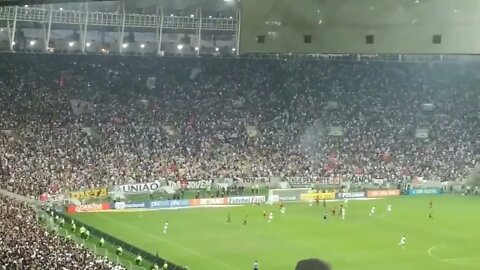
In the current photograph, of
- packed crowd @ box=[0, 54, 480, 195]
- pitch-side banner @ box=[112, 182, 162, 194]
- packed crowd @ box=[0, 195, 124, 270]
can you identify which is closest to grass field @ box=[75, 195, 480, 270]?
pitch-side banner @ box=[112, 182, 162, 194]

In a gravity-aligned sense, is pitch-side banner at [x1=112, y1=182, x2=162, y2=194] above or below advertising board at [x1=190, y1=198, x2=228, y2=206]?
above

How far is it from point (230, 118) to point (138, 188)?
1643cm

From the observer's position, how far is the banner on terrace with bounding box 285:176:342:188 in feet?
194

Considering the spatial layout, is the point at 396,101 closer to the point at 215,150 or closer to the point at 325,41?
the point at 215,150

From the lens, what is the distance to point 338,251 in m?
38.2

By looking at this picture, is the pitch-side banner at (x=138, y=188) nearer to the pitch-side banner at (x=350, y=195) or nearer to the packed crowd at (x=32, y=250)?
the pitch-side banner at (x=350, y=195)

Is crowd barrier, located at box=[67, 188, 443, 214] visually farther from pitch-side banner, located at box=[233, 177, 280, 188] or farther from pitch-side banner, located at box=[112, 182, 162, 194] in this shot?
pitch-side banner, located at box=[233, 177, 280, 188]

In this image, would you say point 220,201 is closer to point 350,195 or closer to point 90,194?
point 90,194

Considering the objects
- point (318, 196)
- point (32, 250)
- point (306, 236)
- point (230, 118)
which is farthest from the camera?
point (230, 118)

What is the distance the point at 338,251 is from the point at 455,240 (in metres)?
7.99

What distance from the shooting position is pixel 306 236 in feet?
137

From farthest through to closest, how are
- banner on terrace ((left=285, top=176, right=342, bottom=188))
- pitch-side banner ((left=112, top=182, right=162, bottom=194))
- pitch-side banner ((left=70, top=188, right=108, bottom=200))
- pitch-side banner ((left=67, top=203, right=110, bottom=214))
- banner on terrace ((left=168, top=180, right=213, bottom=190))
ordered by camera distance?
banner on terrace ((left=285, top=176, right=342, bottom=188)) → banner on terrace ((left=168, top=180, right=213, bottom=190)) → pitch-side banner ((left=112, top=182, right=162, bottom=194)) → pitch-side banner ((left=70, top=188, right=108, bottom=200)) → pitch-side banner ((left=67, top=203, right=110, bottom=214))

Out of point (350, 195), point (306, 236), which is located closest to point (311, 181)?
point (350, 195)

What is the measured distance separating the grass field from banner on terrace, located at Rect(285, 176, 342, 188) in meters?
5.60
